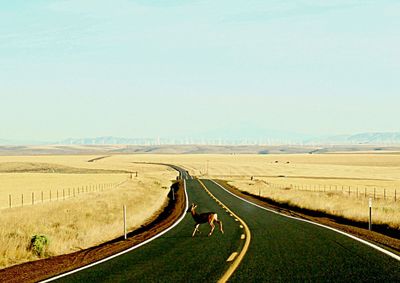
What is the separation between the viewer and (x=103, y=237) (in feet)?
63.0

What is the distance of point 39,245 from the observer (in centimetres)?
1482

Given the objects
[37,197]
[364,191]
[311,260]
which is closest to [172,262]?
[311,260]

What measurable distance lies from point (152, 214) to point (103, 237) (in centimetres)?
1097

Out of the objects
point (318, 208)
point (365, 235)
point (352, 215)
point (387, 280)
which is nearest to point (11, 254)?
point (387, 280)

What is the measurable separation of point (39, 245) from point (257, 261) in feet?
20.6

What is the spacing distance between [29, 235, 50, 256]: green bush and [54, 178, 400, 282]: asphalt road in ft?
8.80

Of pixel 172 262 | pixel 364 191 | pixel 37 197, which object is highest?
pixel 172 262

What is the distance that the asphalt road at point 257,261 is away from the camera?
33.8 feet

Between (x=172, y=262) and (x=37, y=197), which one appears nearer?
(x=172, y=262)

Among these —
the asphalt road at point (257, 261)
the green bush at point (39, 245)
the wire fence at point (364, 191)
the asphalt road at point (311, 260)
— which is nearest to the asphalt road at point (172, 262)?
the asphalt road at point (257, 261)

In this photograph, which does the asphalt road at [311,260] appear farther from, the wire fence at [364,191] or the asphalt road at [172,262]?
the wire fence at [364,191]

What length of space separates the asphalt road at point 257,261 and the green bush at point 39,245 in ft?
8.80

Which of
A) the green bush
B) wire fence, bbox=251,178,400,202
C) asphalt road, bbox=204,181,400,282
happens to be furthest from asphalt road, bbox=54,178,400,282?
wire fence, bbox=251,178,400,202

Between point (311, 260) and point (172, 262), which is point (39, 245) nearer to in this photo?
point (172, 262)
